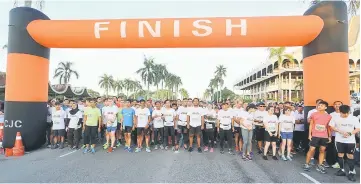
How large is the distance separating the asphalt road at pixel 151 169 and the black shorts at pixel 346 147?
1.95 feet

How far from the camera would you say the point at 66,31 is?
6727mm

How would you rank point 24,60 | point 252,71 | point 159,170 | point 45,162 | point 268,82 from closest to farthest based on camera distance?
point 159,170 < point 45,162 < point 24,60 < point 268,82 < point 252,71

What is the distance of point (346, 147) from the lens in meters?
5.22

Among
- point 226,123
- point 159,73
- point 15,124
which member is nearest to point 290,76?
point 159,73

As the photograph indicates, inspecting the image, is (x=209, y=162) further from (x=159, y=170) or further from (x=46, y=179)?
(x=46, y=179)

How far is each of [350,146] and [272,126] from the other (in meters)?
2.01

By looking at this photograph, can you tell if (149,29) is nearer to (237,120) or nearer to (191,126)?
(191,126)

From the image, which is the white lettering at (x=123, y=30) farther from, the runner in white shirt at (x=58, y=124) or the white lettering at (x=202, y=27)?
the runner in white shirt at (x=58, y=124)

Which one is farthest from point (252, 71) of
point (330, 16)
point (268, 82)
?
point (330, 16)

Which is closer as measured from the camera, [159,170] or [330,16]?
[159,170]

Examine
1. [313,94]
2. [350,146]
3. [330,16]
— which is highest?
[330,16]

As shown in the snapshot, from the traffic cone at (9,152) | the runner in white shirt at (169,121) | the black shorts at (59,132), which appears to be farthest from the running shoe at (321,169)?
the traffic cone at (9,152)

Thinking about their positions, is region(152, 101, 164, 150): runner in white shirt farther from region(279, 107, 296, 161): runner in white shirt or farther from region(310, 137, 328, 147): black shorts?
region(310, 137, 328, 147): black shorts

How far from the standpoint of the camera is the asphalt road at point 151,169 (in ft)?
16.2
